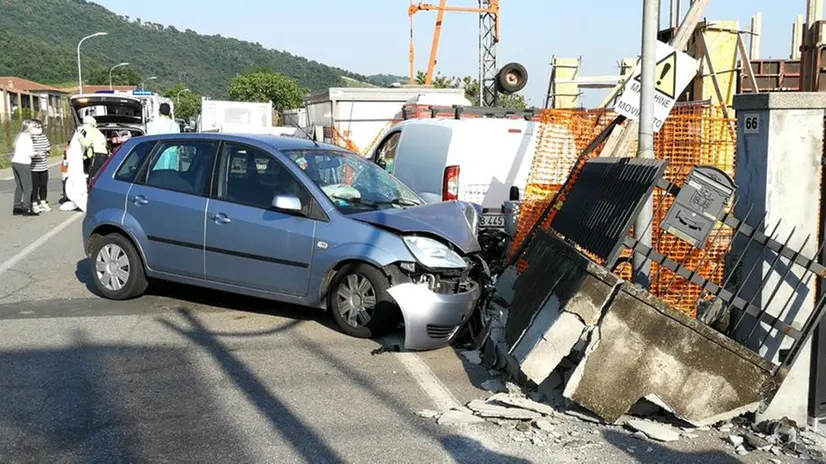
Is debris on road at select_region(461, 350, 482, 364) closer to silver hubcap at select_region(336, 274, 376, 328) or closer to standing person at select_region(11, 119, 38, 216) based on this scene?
silver hubcap at select_region(336, 274, 376, 328)

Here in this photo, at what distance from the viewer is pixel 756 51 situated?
16.5m

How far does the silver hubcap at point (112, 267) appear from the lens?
789cm

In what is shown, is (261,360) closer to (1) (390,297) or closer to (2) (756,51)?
(1) (390,297)

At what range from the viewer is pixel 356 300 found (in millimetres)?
6680

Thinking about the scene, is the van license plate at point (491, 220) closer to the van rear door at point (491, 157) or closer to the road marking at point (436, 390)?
the van rear door at point (491, 157)

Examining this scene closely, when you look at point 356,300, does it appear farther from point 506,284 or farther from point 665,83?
point 665,83

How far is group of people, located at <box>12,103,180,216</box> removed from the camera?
565 inches

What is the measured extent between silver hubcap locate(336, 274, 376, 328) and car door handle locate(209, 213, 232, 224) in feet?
4.18

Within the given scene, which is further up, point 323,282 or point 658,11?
point 658,11

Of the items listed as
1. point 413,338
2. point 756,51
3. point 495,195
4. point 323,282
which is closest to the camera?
point 413,338

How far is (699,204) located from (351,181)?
352 cm

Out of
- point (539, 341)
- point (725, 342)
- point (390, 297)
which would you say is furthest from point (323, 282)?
point (725, 342)

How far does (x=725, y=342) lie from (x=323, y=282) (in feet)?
11.0

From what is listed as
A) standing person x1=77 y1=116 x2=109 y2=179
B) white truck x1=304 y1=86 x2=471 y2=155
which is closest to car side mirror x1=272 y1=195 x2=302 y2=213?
standing person x1=77 y1=116 x2=109 y2=179
